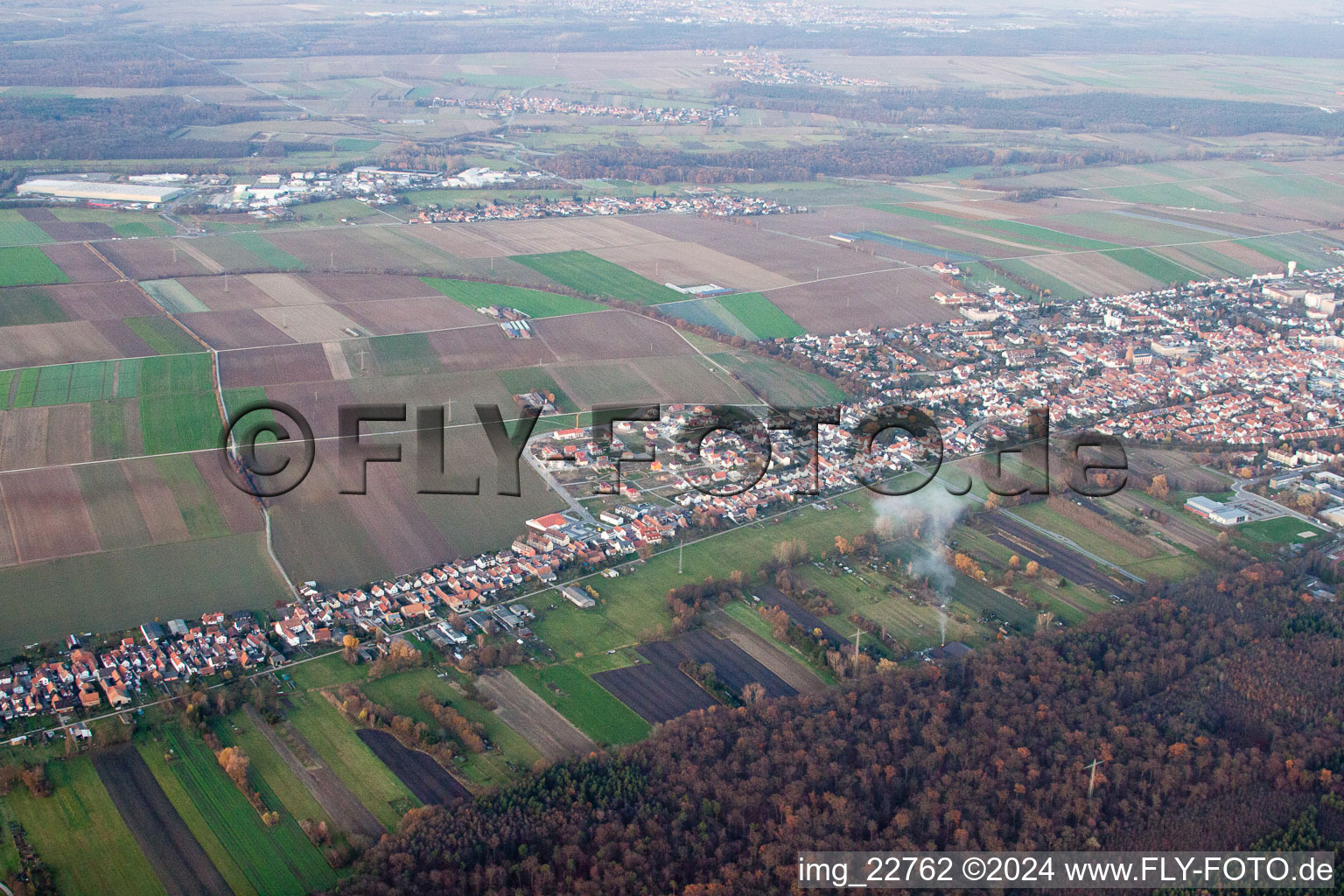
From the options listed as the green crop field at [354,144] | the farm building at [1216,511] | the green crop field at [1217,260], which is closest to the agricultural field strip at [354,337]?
the farm building at [1216,511]

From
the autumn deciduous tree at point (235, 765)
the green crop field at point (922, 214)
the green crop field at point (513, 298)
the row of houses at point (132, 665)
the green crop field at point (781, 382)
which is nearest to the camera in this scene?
the autumn deciduous tree at point (235, 765)

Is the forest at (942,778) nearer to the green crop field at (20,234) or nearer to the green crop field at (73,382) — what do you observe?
the green crop field at (73,382)

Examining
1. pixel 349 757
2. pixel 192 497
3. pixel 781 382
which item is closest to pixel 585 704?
pixel 349 757

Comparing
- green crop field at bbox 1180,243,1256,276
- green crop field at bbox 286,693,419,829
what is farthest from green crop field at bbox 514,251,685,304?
green crop field at bbox 286,693,419,829

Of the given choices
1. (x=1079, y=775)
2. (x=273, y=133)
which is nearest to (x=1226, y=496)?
(x=1079, y=775)

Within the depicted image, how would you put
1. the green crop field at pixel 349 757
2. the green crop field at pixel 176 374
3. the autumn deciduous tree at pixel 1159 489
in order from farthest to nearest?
1. the green crop field at pixel 176 374
2. the autumn deciduous tree at pixel 1159 489
3. the green crop field at pixel 349 757

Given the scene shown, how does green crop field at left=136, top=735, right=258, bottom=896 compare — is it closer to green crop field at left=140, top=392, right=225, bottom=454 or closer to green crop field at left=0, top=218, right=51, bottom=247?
green crop field at left=140, top=392, right=225, bottom=454

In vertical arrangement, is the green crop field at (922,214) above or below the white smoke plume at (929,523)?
above
